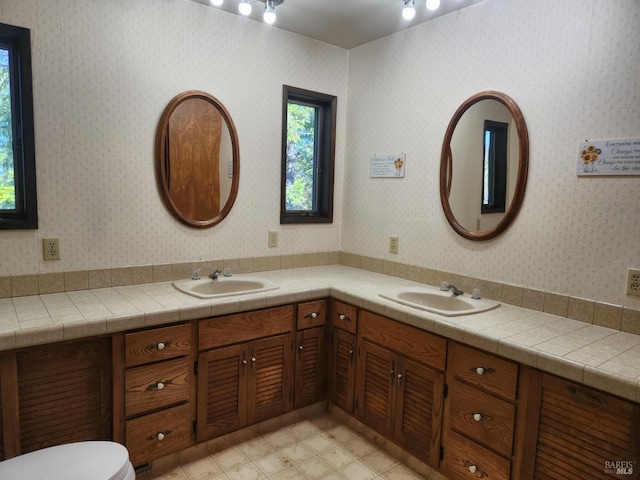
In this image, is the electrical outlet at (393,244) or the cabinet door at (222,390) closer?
the cabinet door at (222,390)

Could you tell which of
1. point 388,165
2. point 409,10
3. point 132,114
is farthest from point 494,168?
point 132,114

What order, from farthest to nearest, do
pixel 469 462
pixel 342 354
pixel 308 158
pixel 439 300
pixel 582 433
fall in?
pixel 308 158, pixel 342 354, pixel 439 300, pixel 469 462, pixel 582 433

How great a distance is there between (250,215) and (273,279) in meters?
0.46

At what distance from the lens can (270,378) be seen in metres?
2.41

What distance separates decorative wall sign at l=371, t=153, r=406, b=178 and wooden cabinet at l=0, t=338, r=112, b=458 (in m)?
1.95

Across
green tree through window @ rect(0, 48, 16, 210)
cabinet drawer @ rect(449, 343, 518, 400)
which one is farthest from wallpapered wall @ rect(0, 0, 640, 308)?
cabinet drawer @ rect(449, 343, 518, 400)

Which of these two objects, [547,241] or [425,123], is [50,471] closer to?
[547,241]

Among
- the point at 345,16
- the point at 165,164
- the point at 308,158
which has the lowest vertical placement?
the point at 165,164

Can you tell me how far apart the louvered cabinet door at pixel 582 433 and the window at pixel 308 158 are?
1.96 metres

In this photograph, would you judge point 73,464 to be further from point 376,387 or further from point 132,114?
point 132,114

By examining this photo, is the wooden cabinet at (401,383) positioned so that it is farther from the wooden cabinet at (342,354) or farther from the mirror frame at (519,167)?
the mirror frame at (519,167)

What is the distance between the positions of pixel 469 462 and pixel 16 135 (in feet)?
8.47

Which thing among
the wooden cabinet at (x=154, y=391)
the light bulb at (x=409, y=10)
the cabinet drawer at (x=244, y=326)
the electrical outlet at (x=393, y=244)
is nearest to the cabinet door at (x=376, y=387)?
the cabinet drawer at (x=244, y=326)

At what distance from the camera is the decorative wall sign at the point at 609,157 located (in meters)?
1.79
